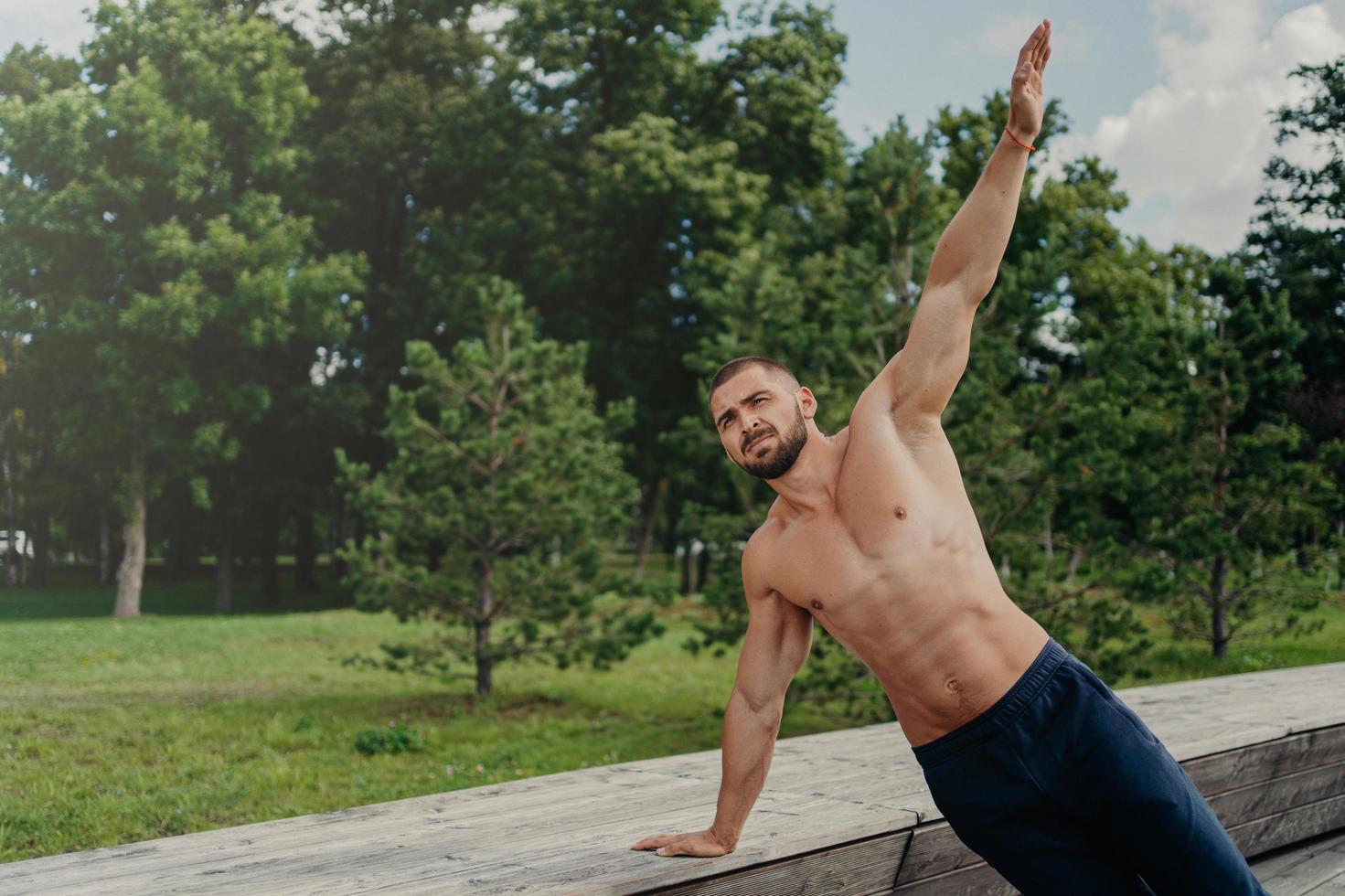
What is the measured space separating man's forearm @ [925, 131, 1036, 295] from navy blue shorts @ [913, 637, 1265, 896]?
672mm

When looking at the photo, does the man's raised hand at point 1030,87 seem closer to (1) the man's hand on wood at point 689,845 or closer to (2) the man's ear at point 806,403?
(2) the man's ear at point 806,403

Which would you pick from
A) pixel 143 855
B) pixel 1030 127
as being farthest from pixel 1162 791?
pixel 143 855

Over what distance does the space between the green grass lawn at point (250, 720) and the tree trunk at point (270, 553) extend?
521 centimetres

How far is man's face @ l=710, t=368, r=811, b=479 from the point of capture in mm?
2115

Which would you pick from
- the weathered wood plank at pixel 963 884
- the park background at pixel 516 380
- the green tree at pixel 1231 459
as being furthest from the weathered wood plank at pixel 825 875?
the green tree at pixel 1231 459

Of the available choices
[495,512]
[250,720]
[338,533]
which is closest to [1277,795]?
[495,512]

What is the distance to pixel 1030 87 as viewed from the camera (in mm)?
1954

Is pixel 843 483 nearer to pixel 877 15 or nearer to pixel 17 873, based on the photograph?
pixel 17 873

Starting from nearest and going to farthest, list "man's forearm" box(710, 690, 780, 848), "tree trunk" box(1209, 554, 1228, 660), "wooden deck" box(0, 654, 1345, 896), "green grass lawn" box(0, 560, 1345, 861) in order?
"wooden deck" box(0, 654, 1345, 896)
"man's forearm" box(710, 690, 780, 848)
"green grass lawn" box(0, 560, 1345, 861)
"tree trunk" box(1209, 554, 1228, 660)

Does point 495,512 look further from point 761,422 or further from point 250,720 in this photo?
point 761,422

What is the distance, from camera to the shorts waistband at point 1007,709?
191 cm

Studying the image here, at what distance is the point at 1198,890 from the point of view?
5.88 feet

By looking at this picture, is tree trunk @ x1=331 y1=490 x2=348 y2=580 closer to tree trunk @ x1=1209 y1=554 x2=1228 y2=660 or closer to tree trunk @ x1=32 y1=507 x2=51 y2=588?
tree trunk @ x1=32 y1=507 x2=51 y2=588

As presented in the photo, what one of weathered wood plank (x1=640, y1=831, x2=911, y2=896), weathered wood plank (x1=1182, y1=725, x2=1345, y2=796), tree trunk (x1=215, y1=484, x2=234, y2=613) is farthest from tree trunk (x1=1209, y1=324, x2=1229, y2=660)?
tree trunk (x1=215, y1=484, x2=234, y2=613)
